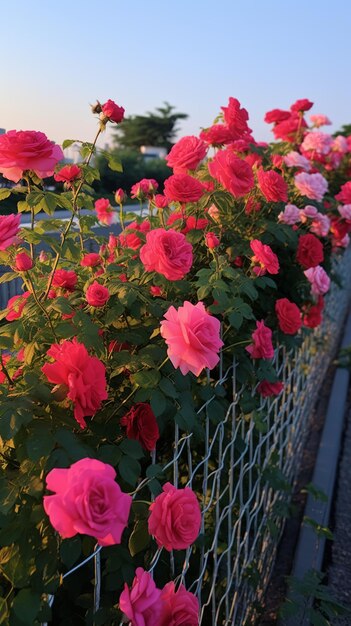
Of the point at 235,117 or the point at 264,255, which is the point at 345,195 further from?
the point at 264,255

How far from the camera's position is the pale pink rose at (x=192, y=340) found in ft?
3.69

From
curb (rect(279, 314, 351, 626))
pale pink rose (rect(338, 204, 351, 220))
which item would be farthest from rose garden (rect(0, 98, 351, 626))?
pale pink rose (rect(338, 204, 351, 220))

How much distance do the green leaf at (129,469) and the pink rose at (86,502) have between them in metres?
0.29

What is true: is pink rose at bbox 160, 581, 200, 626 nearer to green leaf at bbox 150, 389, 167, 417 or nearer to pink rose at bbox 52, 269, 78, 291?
green leaf at bbox 150, 389, 167, 417

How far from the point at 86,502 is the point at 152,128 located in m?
51.0

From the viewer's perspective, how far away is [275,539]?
280 centimetres

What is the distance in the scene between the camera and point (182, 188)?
68.8 inches

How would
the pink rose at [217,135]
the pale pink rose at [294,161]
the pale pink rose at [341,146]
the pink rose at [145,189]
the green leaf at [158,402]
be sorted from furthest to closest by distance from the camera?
the pale pink rose at [341,146], the pale pink rose at [294,161], the pink rose at [217,135], the pink rose at [145,189], the green leaf at [158,402]

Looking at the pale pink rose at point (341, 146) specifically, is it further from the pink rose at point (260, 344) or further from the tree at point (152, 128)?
the tree at point (152, 128)

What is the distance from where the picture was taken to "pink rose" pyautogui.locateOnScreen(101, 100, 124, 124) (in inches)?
60.0

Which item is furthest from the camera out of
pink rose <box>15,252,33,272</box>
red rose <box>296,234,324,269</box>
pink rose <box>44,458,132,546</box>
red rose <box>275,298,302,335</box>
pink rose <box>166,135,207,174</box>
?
red rose <box>296,234,324,269</box>

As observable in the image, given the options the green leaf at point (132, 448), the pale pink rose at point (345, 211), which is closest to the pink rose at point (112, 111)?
the green leaf at point (132, 448)

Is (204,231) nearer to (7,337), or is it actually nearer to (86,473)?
(7,337)

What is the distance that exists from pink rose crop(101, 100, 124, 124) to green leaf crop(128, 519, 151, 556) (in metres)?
0.93
